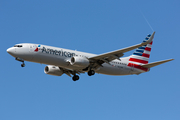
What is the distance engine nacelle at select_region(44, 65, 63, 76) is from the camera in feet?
163

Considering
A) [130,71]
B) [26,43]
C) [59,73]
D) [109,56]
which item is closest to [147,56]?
[130,71]

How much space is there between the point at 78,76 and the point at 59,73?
325 centimetres

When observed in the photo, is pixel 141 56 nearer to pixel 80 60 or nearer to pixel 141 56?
pixel 141 56

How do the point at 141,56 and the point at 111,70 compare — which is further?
the point at 141,56

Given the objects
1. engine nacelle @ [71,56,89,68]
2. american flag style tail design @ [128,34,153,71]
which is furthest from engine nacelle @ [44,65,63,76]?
american flag style tail design @ [128,34,153,71]

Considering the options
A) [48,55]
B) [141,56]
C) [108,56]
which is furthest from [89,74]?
[141,56]

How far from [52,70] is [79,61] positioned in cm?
759

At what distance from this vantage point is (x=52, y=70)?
49625mm

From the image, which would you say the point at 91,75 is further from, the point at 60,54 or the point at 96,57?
the point at 60,54

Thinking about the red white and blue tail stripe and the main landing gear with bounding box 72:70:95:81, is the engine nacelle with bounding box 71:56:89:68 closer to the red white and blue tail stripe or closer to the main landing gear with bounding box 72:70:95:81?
the main landing gear with bounding box 72:70:95:81

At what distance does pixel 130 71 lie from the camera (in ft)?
166

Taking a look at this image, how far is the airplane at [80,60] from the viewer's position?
4184 centimetres

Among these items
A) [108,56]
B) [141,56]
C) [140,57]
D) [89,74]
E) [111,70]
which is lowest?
[89,74]

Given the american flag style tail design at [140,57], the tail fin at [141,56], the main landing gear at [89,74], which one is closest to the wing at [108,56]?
the main landing gear at [89,74]
